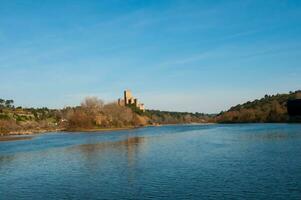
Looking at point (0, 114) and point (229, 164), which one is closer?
point (229, 164)

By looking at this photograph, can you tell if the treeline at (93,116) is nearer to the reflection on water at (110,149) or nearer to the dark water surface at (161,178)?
the reflection on water at (110,149)

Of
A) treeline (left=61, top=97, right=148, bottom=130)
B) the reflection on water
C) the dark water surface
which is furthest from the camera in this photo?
treeline (left=61, top=97, right=148, bottom=130)

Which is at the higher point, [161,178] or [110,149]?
[110,149]

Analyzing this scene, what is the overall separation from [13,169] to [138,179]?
50.5ft

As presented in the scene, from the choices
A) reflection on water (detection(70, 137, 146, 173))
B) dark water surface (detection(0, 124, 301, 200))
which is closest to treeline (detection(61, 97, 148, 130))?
reflection on water (detection(70, 137, 146, 173))

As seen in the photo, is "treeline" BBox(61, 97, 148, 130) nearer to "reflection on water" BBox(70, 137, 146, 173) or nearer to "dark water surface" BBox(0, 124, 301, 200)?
"reflection on water" BBox(70, 137, 146, 173)

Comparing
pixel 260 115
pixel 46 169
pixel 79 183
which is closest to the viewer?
pixel 79 183

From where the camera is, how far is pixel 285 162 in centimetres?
3388

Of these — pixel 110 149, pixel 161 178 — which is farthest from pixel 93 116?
pixel 161 178

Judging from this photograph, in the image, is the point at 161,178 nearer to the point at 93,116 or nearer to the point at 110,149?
the point at 110,149

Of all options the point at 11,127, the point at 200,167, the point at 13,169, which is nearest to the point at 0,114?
the point at 11,127

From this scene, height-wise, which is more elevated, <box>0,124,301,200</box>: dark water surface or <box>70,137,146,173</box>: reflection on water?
<box>70,137,146,173</box>: reflection on water

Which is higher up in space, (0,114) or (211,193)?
(0,114)

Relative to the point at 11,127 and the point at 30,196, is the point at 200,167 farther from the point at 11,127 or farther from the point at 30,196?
the point at 11,127
